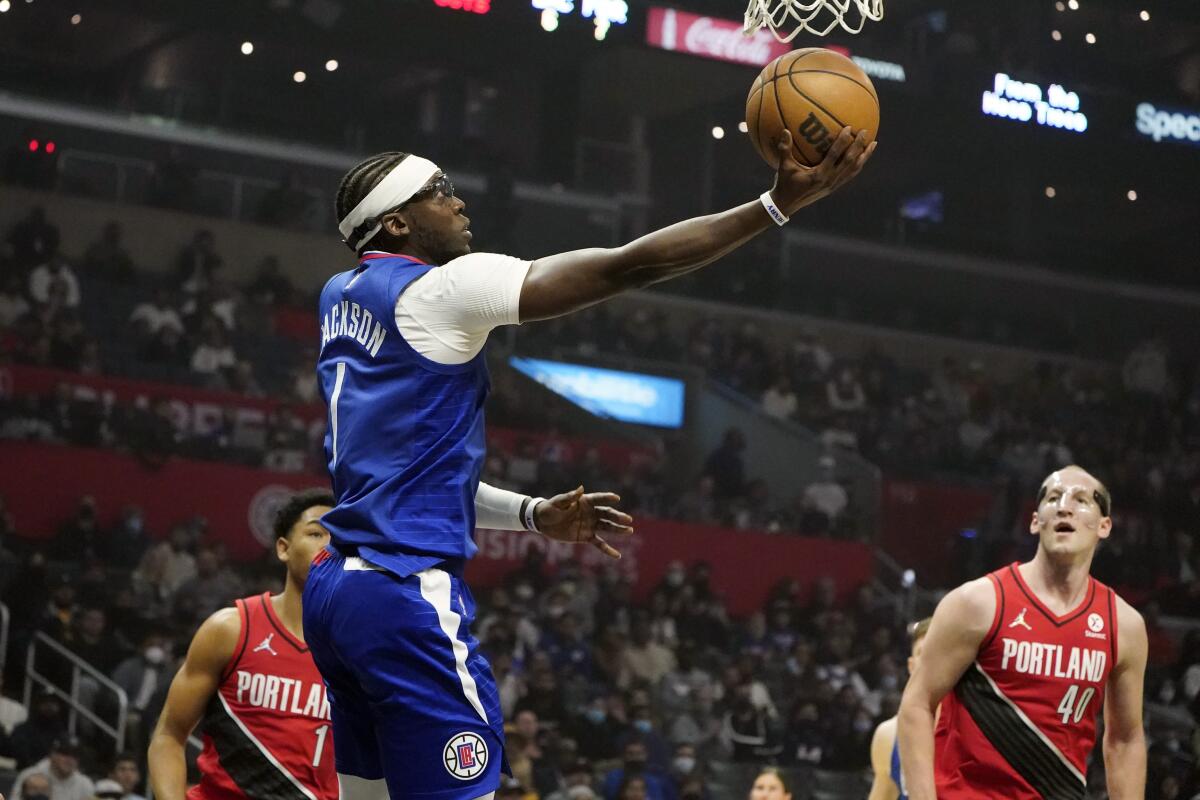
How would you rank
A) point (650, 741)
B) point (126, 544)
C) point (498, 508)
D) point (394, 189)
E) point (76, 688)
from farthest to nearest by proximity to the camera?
point (126, 544) → point (650, 741) → point (76, 688) → point (498, 508) → point (394, 189)

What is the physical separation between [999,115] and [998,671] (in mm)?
17799

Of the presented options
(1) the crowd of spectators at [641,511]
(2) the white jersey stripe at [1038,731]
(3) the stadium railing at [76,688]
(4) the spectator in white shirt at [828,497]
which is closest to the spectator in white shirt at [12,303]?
(1) the crowd of spectators at [641,511]

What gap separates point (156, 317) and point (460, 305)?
48.9ft

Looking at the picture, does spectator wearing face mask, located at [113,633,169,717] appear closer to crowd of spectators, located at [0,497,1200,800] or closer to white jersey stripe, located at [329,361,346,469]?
crowd of spectators, located at [0,497,1200,800]

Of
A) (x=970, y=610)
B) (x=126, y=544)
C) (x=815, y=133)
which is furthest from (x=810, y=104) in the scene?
(x=126, y=544)

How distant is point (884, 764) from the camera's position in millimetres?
7160

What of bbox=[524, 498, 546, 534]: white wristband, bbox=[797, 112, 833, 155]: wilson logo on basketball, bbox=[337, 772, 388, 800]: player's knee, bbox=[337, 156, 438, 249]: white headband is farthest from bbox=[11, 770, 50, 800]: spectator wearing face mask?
bbox=[797, 112, 833, 155]: wilson logo on basketball

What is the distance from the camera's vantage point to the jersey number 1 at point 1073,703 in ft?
16.6

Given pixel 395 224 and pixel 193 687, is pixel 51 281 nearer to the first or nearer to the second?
pixel 193 687

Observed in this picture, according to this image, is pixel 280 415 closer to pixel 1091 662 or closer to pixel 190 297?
pixel 190 297

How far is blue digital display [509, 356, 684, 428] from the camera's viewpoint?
21.0 m

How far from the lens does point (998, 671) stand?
16.7 ft

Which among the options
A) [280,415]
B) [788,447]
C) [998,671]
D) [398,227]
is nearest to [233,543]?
[280,415]

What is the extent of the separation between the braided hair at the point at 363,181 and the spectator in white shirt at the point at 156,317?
14169mm
